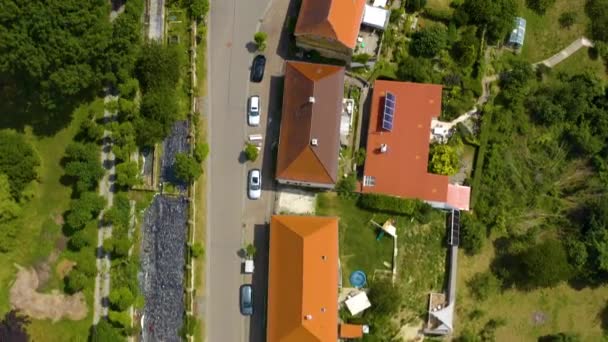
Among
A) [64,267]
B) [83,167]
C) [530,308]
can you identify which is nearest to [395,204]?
[530,308]

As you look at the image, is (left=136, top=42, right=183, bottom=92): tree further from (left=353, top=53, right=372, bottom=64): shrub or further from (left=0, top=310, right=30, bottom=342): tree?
(left=0, top=310, right=30, bottom=342): tree

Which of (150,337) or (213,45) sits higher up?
(213,45)

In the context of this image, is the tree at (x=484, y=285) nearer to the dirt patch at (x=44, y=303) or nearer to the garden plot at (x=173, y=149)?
the garden plot at (x=173, y=149)

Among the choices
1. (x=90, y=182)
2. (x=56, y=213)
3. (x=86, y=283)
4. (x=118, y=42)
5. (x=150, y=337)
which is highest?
(x=118, y=42)

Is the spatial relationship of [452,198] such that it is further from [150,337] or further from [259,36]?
[150,337]

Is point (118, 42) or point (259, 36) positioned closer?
point (118, 42)

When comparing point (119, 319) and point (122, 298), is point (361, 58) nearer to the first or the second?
point (122, 298)

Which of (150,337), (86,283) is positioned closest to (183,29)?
(86,283)
